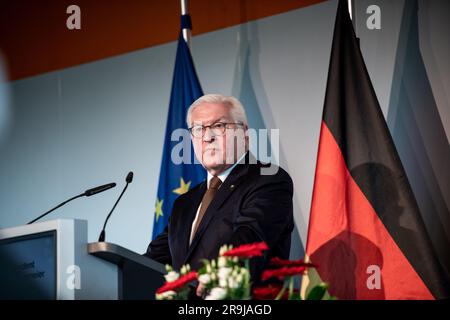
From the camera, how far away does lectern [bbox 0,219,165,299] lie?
2.22m

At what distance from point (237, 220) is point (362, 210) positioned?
31.0 inches

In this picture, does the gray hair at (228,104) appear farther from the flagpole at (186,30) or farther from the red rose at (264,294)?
the red rose at (264,294)

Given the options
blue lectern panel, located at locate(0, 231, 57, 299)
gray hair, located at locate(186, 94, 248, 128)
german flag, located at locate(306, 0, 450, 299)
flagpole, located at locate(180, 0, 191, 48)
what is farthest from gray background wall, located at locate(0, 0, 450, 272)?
blue lectern panel, located at locate(0, 231, 57, 299)

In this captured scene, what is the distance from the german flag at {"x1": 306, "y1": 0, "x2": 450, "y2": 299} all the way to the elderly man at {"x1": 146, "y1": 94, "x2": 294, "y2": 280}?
0.30 metres

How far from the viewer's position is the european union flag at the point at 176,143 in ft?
13.9

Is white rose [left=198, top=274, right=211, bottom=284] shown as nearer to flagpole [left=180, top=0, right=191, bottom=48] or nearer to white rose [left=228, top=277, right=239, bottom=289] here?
white rose [left=228, top=277, right=239, bottom=289]

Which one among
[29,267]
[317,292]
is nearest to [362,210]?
[317,292]

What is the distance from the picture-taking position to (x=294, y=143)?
13.9 ft

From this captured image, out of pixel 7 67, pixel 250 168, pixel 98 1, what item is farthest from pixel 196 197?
pixel 7 67

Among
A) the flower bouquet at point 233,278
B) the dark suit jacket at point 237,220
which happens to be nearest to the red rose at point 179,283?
the flower bouquet at point 233,278

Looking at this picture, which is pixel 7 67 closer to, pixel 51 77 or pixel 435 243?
pixel 51 77

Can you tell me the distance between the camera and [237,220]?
2865mm

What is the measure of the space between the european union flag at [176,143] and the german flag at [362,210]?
998 mm

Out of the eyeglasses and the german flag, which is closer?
the german flag
